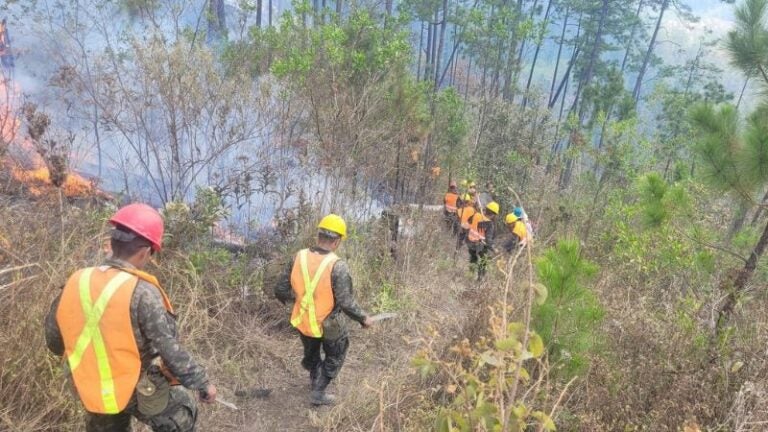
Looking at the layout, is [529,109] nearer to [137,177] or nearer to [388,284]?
[388,284]

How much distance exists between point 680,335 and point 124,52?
749cm

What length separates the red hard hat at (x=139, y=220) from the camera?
→ 2279 mm

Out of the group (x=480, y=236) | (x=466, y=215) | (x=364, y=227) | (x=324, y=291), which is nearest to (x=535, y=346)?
(x=324, y=291)

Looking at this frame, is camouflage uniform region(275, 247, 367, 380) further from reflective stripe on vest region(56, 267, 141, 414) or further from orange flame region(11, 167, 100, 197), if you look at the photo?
orange flame region(11, 167, 100, 197)

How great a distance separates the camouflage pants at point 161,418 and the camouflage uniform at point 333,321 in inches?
54.2

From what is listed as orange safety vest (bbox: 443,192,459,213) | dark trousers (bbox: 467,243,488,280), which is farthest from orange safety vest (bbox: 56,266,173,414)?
orange safety vest (bbox: 443,192,459,213)

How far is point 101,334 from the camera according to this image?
7.30ft

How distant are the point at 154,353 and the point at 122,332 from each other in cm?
25

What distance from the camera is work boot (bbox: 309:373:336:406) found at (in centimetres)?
417


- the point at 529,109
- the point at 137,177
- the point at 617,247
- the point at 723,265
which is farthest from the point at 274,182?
the point at 529,109

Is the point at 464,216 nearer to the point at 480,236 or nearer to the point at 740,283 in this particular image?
the point at 480,236

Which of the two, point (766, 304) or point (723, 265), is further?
point (723, 265)

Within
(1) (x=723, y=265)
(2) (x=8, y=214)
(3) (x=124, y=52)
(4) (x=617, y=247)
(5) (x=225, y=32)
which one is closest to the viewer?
(2) (x=8, y=214)

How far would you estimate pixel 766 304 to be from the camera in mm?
5305
